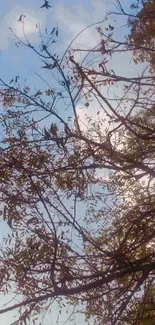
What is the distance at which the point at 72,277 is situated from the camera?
5227 millimetres

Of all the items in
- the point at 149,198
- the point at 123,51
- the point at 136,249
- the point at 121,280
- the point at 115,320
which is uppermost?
the point at 123,51

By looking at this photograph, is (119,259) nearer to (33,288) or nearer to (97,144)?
(33,288)

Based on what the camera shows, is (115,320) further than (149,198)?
No

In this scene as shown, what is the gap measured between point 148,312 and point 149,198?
1.23 metres

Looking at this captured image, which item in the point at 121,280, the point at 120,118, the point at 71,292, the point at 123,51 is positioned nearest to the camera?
the point at 71,292

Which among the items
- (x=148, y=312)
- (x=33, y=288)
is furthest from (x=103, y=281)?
(x=148, y=312)

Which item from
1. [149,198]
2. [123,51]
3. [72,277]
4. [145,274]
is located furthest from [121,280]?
[123,51]

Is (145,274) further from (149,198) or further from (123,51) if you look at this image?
(123,51)

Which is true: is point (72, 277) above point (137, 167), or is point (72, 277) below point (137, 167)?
below

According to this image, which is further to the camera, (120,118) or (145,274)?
→ (120,118)

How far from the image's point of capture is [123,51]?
7273mm

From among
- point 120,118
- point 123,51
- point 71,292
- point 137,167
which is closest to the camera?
point 71,292

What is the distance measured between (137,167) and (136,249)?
0.96 meters

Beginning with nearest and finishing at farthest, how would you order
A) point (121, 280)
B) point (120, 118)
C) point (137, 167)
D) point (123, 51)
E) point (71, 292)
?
point (71, 292) < point (121, 280) < point (120, 118) < point (137, 167) < point (123, 51)
